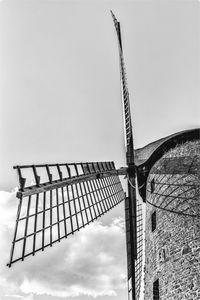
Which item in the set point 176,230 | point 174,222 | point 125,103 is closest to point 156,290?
point 176,230

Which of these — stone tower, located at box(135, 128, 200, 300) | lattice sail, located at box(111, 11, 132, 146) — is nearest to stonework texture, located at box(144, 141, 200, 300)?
stone tower, located at box(135, 128, 200, 300)

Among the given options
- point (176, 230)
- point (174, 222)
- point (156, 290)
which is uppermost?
point (174, 222)

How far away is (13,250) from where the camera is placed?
438cm

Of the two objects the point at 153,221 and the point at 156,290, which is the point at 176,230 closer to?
the point at 153,221

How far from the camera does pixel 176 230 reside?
5.61m

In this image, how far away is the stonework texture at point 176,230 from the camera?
4914 mm

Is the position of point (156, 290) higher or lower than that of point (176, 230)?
lower

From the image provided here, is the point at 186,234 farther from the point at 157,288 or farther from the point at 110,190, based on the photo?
the point at 110,190

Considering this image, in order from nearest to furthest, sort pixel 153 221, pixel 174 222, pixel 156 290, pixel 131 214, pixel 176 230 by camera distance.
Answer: pixel 176 230 < pixel 174 222 < pixel 156 290 < pixel 153 221 < pixel 131 214

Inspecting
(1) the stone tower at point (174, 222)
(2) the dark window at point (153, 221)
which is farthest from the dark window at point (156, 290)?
(2) the dark window at point (153, 221)

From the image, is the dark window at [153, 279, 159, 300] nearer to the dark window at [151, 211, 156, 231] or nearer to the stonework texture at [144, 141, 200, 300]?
the stonework texture at [144, 141, 200, 300]

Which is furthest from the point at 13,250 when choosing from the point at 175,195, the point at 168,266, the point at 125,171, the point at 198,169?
the point at 125,171

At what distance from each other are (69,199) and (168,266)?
10.5 feet

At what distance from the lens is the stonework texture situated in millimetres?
4914
